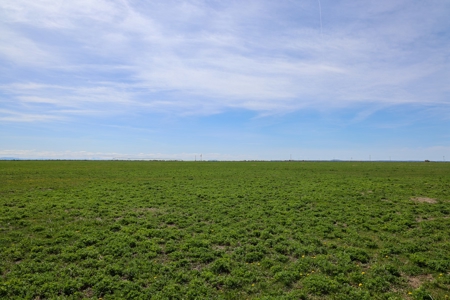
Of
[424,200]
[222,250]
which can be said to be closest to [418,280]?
[222,250]

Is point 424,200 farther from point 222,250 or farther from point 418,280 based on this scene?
point 222,250

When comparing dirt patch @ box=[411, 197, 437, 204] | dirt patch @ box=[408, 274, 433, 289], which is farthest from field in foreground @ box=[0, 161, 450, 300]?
dirt patch @ box=[411, 197, 437, 204]

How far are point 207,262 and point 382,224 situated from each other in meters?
12.5

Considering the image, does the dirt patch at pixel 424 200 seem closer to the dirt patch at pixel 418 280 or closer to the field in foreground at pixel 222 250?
the field in foreground at pixel 222 250

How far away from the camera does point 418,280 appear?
984cm

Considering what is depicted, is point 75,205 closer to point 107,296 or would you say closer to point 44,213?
point 44,213

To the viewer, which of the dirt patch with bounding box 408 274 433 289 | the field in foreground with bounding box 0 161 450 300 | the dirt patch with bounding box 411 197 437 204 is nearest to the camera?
the field in foreground with bounding box 0 161 450 300

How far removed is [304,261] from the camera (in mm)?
11359

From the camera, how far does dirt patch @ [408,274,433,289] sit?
31.2ft

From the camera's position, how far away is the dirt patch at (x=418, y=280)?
950 cm

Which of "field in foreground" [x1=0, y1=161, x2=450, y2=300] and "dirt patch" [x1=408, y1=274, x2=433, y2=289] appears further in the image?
"dirt patch" [x1=408, y1=274, x2=433, y2=289]

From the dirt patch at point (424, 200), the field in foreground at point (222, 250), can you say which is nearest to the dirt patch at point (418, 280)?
the field in foreground at point (222, 250)

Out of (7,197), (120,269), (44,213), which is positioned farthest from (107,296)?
(7,197)

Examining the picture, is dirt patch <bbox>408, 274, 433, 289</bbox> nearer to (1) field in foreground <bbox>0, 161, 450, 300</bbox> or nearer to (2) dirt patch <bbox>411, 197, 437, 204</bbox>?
(1) field in foreground <bbox>0, 161, 450, 300</bbox>
